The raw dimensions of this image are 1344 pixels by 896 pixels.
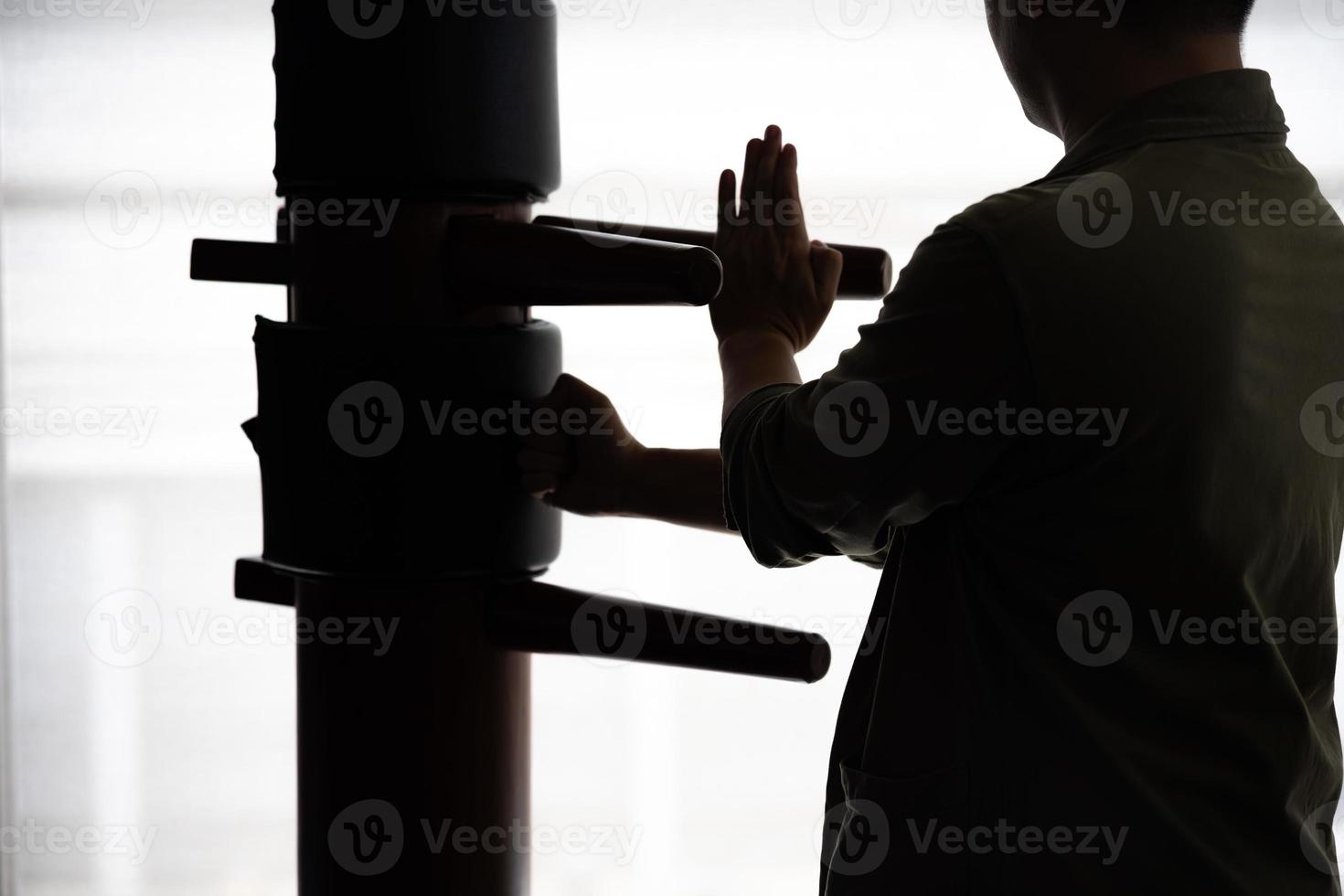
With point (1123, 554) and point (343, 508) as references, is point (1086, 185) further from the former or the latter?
point (343, 508)

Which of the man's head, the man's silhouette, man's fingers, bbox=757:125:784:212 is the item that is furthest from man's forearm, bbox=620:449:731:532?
the man's head

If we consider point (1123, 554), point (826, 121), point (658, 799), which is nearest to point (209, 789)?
point (658, 799)

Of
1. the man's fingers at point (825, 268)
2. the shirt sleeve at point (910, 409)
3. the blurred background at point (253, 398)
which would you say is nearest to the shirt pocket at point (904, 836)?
the shirt sleeve at point (910, 409)

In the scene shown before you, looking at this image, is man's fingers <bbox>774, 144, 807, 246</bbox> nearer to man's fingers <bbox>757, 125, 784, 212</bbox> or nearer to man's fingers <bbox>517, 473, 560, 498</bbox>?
man's fingers <bbox>757, 125, 784, 212</bbox>

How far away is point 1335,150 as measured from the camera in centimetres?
154

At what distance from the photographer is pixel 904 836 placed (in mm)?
607

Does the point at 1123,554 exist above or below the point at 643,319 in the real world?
below

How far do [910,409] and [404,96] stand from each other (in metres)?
0.26

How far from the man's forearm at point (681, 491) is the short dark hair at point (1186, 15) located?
0.94 ft

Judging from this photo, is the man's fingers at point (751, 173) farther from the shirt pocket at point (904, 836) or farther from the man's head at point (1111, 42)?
the shirt pocket at point (904, 836)

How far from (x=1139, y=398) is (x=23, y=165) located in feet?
5.83

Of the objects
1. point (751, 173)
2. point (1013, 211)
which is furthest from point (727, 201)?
point (1013, 211)

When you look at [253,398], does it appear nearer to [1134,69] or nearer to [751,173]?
[751,173]

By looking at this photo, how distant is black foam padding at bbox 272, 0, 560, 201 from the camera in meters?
0.55
